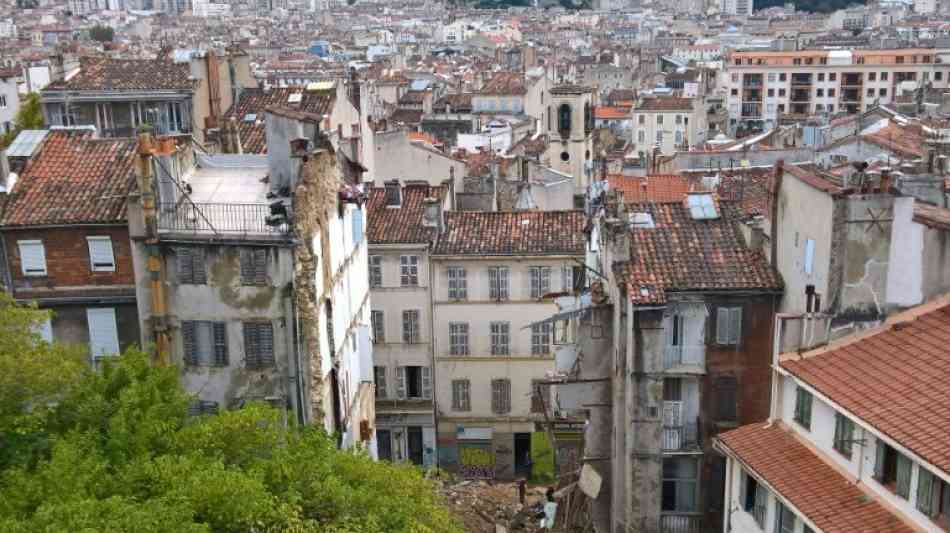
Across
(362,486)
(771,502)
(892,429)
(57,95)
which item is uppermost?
(57,95)

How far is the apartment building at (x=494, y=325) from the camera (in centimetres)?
4600

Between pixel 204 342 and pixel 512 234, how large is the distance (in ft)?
62.4

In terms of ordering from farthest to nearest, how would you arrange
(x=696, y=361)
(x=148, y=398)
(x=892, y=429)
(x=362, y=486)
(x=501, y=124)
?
(x=501, y=124) < (x=696, y=361) < (x=148, y=398) < (x=362, y=486) < (x=892, y=429)

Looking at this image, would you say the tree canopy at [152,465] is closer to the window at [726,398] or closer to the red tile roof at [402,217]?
the window at [726,398]

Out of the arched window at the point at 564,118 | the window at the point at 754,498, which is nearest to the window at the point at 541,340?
the window at the point at 754,498

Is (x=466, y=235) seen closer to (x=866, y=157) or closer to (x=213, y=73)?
(x=213, y=73)

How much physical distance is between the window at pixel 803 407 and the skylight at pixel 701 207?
7789 millimetres

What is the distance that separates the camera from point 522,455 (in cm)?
4978

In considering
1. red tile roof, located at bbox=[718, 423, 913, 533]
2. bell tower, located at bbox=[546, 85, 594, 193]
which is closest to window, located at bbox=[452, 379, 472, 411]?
red tile roof, located at bbox=[718, 423, 913, 533]

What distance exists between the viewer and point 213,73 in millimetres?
53125

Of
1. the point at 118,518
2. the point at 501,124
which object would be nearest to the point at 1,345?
the point at 118,518

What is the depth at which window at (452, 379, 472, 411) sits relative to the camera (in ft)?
158

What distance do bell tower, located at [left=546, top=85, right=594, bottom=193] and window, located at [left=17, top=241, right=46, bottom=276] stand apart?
51.5 m

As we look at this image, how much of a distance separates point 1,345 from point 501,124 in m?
66.6
